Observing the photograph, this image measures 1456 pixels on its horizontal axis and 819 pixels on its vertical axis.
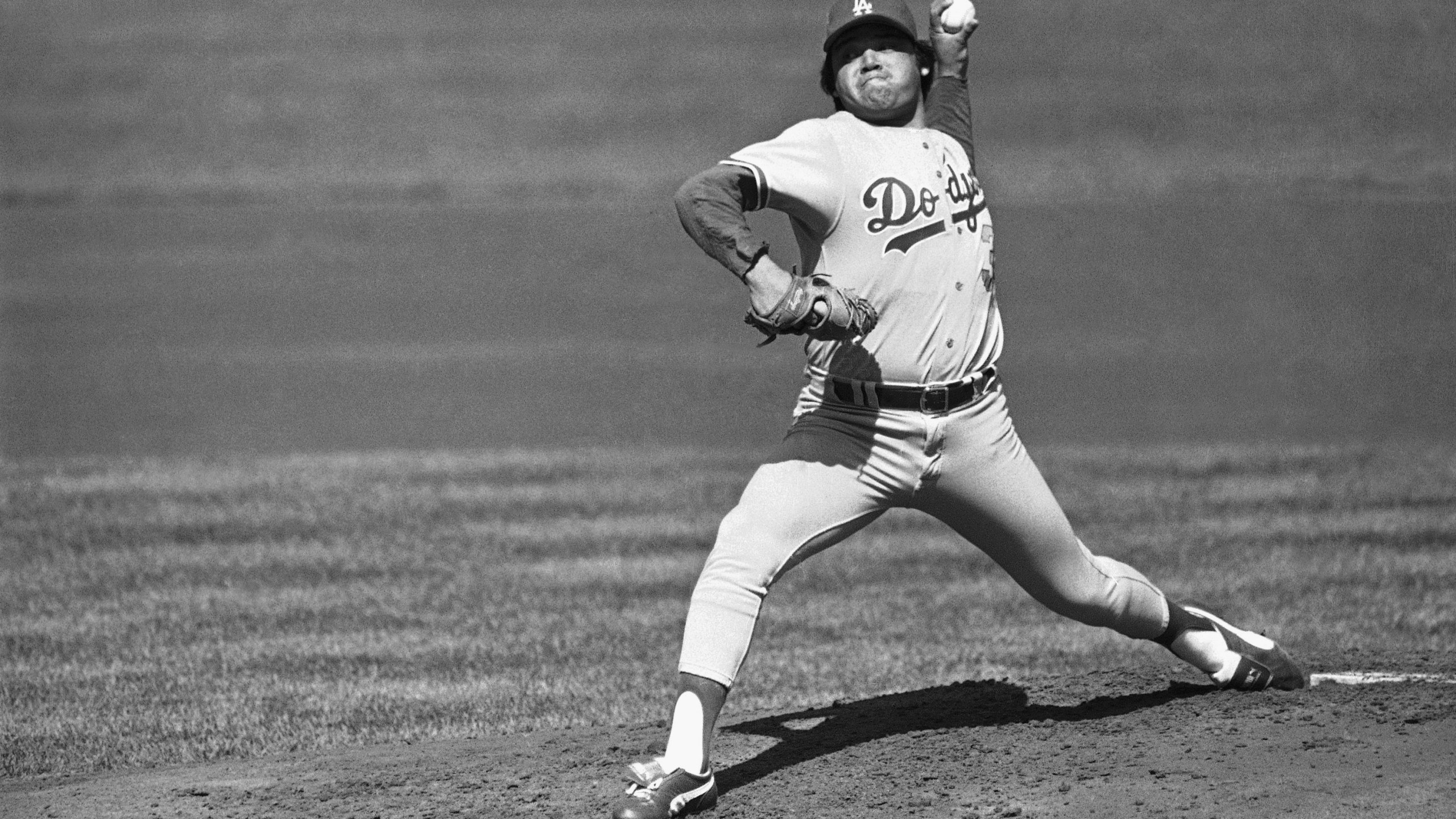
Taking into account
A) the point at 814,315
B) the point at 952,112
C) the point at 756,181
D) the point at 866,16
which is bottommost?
the point at 814,315

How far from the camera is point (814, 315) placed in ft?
10.5

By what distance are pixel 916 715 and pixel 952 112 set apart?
4.62 feet

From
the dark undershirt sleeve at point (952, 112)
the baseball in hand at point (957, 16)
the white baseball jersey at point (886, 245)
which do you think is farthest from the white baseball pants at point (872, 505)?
the baseball in hand at point (957, 16)

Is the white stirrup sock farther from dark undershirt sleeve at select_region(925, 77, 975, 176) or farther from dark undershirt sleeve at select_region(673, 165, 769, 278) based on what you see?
dark undershirt sleeve at select_region(925, 77, 975, 176)

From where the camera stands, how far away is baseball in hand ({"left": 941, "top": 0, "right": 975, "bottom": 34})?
3875 millimetres

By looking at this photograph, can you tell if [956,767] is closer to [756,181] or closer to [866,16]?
[756,181]

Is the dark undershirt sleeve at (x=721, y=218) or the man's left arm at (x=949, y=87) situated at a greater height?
the man's left arm at (x=949, y=87)

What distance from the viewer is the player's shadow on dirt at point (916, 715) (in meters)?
3.88

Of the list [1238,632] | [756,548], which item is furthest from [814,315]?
[1238,632]

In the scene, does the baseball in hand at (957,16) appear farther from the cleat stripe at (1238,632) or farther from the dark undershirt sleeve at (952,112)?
the cleat stripe at (1238,632)

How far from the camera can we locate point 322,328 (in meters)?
13.0

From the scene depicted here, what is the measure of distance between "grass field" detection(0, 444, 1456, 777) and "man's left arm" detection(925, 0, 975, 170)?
1564 millimetres

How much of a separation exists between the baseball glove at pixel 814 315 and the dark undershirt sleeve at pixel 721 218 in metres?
0.09

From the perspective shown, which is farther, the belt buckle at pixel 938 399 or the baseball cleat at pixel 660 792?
the belt buckle at pixel 938 399
